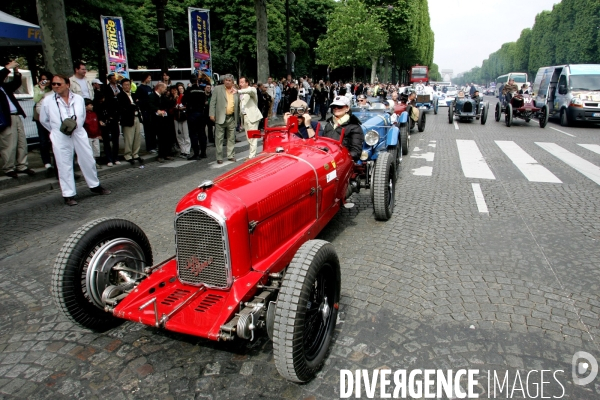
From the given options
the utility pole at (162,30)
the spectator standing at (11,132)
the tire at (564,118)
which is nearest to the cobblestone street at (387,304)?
the spectator standing at (11,132)

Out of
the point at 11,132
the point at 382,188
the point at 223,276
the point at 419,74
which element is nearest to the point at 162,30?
the point at 11,132

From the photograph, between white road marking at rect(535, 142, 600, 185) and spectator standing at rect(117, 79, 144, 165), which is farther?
spectator standing at rect(117, 79, 144, 165)

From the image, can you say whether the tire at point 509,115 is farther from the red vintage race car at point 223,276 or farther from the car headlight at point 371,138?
the red vintage race car at point 223,276

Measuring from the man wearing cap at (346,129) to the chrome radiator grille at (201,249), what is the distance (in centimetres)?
296

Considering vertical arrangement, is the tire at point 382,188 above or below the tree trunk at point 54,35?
below

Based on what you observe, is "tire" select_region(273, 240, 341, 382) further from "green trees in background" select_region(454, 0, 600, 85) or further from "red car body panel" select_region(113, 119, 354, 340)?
"green trees in background" select_region(454, 0, 600, 85)

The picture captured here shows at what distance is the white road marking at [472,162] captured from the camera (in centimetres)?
867

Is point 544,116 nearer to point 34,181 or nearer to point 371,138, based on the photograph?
point 371,138

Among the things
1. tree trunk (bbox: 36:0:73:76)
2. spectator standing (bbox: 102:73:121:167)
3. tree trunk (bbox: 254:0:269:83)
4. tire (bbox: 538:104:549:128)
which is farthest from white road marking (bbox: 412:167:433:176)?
tire (bbox: 538:104:549:128)

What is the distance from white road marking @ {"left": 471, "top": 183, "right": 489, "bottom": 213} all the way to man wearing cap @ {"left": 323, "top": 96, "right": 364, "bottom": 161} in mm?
2266

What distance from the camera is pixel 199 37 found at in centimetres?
1638

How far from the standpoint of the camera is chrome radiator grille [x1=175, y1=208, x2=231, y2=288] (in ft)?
9.75

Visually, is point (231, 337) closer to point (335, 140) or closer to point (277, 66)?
point (335, 140)

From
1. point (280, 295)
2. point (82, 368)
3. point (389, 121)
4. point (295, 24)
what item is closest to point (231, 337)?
point (280, 295)
